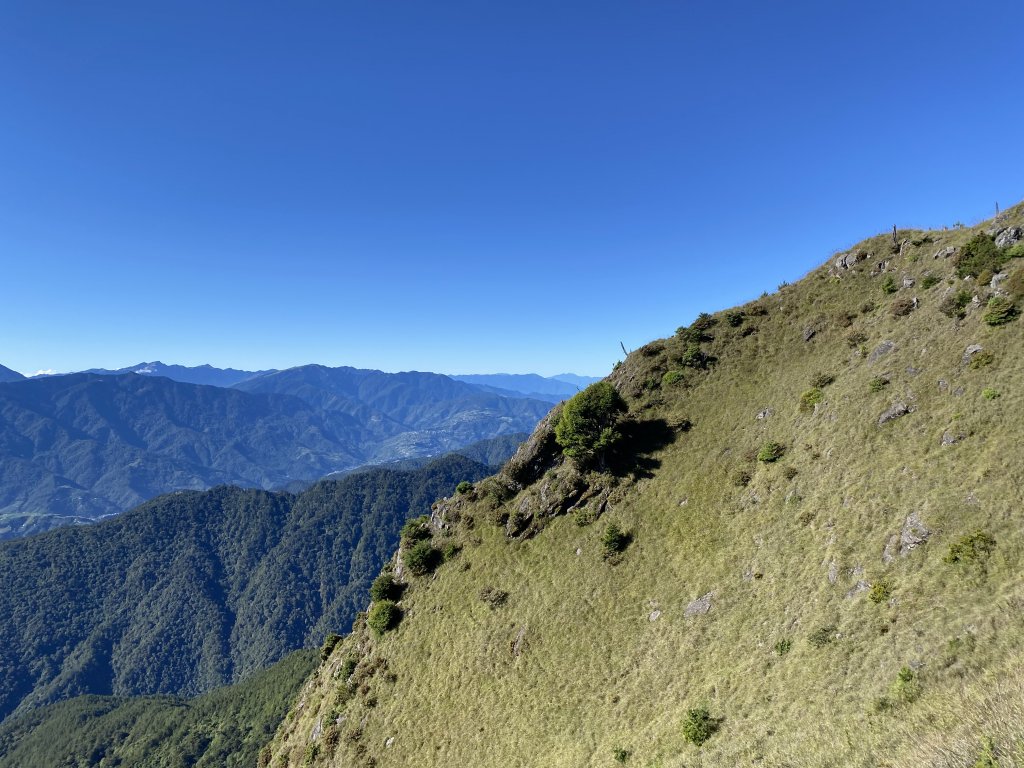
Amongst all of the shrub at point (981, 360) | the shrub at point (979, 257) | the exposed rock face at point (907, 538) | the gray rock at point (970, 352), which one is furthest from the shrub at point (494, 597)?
the shrub at point (979, 257)

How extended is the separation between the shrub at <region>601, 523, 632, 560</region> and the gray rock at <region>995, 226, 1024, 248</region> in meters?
51.2

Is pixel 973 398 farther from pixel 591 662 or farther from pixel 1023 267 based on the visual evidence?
pixel 591 662

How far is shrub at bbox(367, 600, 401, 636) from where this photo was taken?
203ft

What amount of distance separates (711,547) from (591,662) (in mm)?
16040

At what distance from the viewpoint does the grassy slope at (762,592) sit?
24781mm

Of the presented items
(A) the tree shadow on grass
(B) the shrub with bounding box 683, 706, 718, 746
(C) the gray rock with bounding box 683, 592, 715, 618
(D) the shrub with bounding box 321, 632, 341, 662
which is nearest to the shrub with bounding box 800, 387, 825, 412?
(A) the tree shadow on grass

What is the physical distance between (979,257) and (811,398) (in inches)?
884

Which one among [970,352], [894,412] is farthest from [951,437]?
[970,352]

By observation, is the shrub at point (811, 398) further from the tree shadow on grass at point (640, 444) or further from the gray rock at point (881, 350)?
the tree shadow on grass at point (640, 444)

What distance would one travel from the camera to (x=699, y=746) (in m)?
28.9

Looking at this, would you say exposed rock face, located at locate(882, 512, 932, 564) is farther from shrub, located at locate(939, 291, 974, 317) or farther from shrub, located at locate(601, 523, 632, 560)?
shrub, located at locate(939, 291, 974, 317)

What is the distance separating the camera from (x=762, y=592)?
38.3 metres

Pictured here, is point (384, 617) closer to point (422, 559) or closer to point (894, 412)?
point (422, 559)

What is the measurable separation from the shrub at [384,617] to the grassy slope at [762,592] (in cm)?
139
